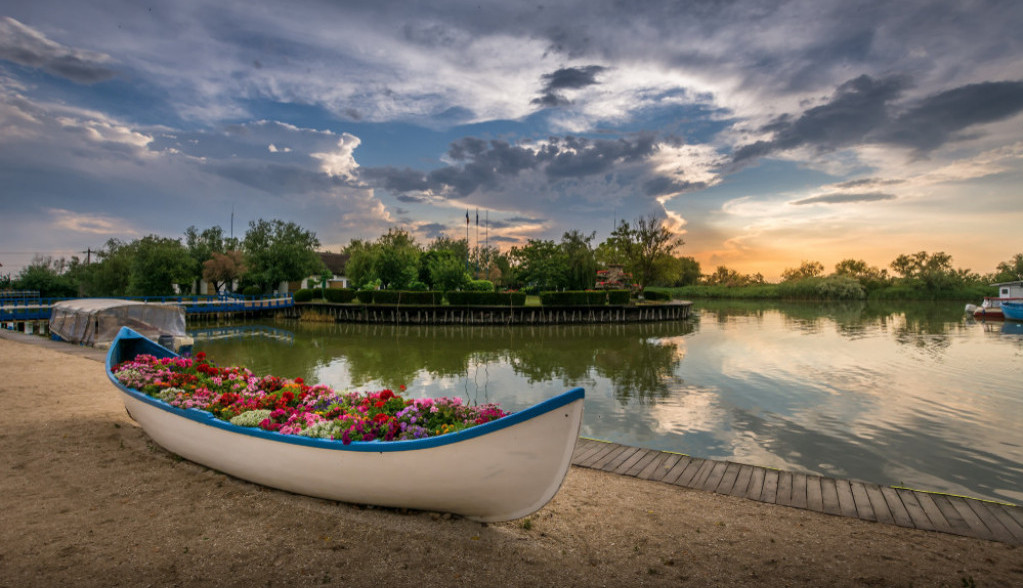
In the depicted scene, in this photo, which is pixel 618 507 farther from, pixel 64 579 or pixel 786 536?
pixel 64 579

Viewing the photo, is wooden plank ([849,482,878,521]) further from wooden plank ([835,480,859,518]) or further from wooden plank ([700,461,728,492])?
wooden plank ([700,461,728,492])

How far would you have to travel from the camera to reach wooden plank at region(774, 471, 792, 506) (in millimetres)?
5234

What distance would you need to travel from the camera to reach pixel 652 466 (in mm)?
6277

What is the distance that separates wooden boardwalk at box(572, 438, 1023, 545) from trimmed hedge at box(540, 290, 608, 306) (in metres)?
27.3

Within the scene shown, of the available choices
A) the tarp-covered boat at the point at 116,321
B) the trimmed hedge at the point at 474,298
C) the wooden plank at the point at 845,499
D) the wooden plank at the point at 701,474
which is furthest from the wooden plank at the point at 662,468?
the trimmed hedge at the point at 474,298

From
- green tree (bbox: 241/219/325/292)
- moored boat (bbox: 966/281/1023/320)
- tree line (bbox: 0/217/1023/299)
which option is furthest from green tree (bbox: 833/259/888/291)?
green tree (bbox: 241/219/325/292)

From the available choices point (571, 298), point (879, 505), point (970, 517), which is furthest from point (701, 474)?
point (571, 298)

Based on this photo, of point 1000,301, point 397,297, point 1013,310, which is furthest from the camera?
point 1000,301

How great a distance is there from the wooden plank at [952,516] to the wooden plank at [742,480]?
1.83 meters

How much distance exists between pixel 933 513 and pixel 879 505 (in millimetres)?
455

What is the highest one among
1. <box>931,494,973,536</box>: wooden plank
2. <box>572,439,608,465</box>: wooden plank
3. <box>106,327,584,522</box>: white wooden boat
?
<box>106,327,584,522</box>: white wooden boat

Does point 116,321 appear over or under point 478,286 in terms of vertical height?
under

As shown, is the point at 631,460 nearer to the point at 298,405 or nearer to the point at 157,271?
the point at 298,405

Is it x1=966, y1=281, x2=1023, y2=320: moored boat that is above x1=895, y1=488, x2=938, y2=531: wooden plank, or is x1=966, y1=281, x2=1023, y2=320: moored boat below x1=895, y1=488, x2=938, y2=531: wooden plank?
above
